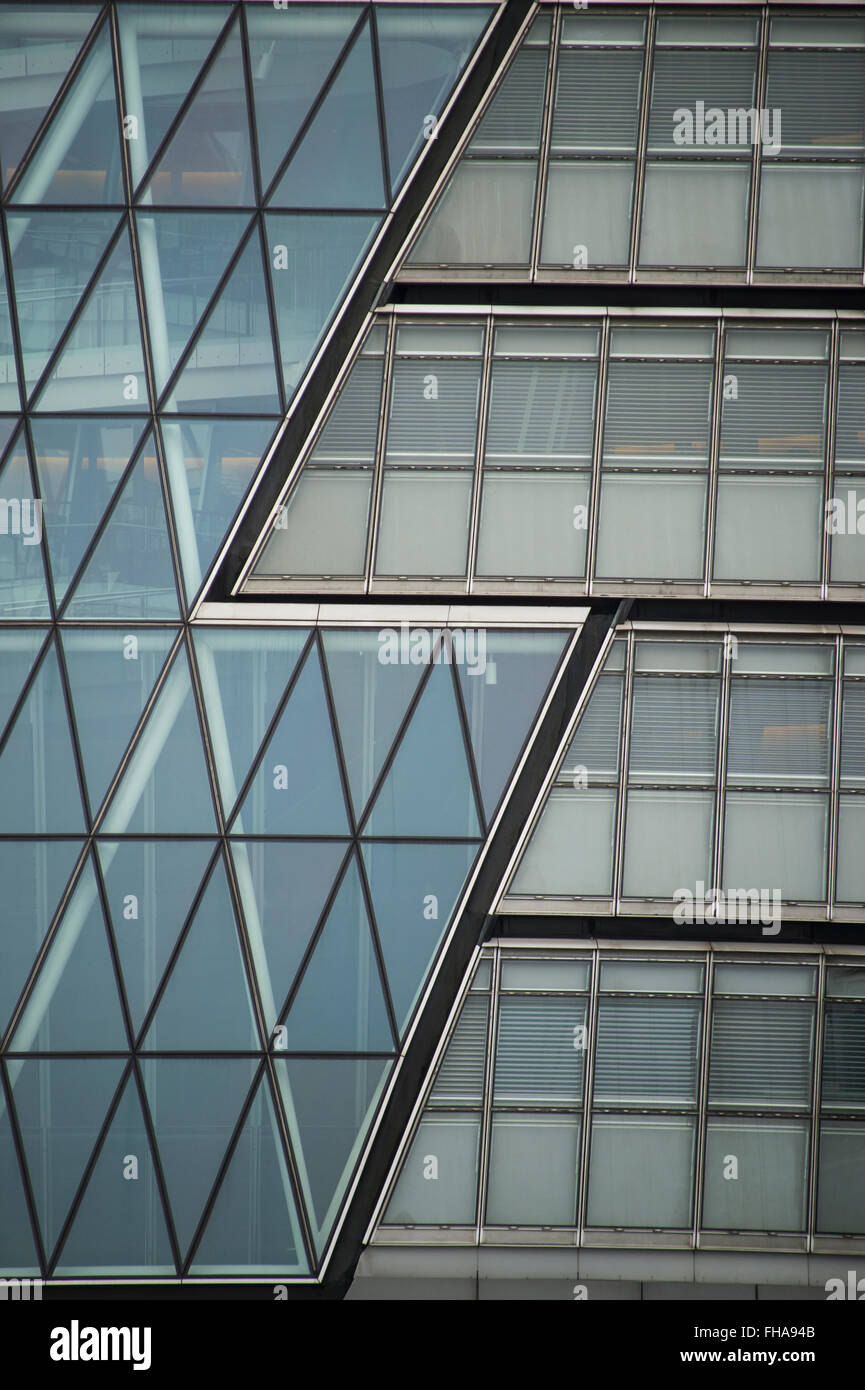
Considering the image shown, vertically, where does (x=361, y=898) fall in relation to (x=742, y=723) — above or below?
below

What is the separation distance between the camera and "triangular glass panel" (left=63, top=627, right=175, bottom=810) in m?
15.7

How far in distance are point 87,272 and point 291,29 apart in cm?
415

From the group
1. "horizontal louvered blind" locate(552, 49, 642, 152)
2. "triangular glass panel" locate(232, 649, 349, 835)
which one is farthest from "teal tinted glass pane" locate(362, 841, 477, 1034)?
"horizontal louvered blind" locate(552, 49, 642, 152)

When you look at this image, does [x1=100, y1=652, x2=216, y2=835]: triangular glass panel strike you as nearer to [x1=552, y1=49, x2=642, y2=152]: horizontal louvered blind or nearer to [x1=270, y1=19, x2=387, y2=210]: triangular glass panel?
[x1=270, y1=19, x2=387, y2=210]: triangular glass panel

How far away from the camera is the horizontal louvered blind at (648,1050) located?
622 inches

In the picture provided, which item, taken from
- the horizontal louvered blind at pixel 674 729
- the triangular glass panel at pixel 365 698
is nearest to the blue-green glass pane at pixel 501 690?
the triangular glass panel at pixel 365 698

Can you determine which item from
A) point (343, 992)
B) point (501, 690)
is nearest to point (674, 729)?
point (501, 690)

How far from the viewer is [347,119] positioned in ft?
51.3

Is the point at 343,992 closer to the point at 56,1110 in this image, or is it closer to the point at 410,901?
the point at 410,901

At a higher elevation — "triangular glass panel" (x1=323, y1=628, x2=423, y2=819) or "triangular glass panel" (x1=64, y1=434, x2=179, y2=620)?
"triangular glass panel" (x1=64, y1=434, x2=179, y2=620)

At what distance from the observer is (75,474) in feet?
51.4

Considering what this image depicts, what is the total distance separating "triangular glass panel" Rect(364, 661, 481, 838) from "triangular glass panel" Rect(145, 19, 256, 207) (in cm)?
689
